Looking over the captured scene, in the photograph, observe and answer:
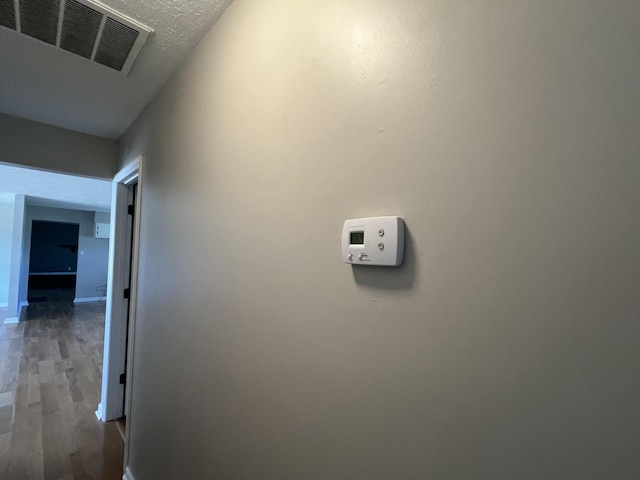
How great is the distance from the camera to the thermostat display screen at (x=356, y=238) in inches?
24.5

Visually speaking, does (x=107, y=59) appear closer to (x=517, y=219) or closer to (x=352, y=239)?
(x=352, y=239)

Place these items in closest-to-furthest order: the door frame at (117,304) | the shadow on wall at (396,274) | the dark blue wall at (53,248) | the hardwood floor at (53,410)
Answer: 1. the shadow on wall at (396,274)
2. the hardwood floor at (53,410)
3. the door frame at (117,304)
4. the dark blue wall at (53,248)

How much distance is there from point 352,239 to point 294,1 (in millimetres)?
784

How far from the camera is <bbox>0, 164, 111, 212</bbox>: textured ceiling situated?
378 centimetres

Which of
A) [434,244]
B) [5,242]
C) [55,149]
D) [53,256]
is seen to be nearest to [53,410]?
[55,149]

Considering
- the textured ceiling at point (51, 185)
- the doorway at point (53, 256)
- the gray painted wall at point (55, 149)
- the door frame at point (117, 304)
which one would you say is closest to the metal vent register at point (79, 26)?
the door frame at point (117, 304)

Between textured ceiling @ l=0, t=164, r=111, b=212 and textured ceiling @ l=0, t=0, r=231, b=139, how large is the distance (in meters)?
1.37

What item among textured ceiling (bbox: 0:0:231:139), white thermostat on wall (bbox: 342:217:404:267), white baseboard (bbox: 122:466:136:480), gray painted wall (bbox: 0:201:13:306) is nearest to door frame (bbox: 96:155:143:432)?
textured ceiling (bbox: 0:0:231:139)

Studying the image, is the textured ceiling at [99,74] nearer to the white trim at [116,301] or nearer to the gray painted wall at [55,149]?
the gray painted wall at [55,149]

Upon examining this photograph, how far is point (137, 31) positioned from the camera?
4.23 ft

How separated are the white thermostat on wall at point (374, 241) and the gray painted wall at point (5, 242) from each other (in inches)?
355

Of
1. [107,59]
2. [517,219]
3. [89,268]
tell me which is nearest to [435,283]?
[517,219]

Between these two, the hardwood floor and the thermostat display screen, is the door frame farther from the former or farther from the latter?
the thermostat display screen

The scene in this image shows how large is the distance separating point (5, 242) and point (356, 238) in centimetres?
948
